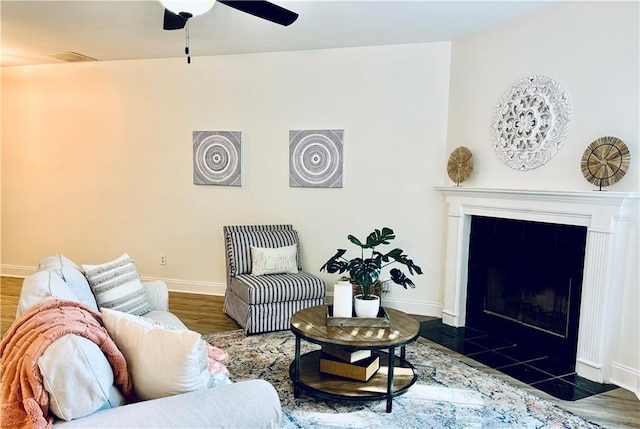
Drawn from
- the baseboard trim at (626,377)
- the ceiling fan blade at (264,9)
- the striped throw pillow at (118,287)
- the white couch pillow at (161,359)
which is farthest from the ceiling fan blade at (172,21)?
the baseboard trim at (626,377)

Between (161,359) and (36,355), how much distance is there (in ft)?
1.17

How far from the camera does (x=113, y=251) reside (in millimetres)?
5289

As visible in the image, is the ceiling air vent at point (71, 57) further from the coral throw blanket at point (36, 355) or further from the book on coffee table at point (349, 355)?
the book on coffee table at point (349, 355)

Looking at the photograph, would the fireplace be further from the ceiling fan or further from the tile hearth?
the ceiling fan

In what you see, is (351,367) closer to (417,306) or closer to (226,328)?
(226,328)

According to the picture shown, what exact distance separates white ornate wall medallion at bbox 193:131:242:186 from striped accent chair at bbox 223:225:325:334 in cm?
81

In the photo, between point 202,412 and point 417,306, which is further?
point 417,306

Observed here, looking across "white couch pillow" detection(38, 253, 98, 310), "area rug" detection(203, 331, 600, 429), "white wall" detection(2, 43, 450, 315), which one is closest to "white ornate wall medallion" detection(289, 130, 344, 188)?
"white wall" detection(2, 43, 450, 315)

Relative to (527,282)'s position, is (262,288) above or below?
below

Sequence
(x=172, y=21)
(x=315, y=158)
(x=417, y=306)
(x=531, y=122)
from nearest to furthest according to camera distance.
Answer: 1. (x=172, y=21)
2. (x=531, y=122)
3. (x=417, y=306)
4. (x=315, y=158)

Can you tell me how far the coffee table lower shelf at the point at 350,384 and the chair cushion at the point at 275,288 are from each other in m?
0.98

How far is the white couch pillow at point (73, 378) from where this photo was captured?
120 centimetres

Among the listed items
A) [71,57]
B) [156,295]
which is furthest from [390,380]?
[71,57]

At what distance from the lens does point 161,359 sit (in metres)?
1.41
